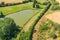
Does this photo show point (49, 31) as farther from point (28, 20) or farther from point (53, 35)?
point (28, 20)

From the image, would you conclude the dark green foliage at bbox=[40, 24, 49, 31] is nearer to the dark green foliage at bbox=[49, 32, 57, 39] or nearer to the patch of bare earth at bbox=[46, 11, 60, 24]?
the dark green foliage at bbox=[49, 32, 57, 39]

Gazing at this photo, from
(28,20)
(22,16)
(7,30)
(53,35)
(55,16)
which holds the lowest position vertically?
(22,16)

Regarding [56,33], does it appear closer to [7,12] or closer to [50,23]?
[50,23]

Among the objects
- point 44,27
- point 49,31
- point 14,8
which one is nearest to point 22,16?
point 14,8

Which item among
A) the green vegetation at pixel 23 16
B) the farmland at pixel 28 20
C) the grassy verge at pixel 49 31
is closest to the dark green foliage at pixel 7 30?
the farmland at pixel 28 20

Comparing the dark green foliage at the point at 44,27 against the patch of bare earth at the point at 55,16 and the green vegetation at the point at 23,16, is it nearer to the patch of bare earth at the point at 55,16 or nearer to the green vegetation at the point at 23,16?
the patch of bare earth at the point at 55,16

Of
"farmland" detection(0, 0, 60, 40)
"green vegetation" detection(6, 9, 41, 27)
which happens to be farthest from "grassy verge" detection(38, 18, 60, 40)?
"green vegetation" detection(6, 9, 41, 27)
